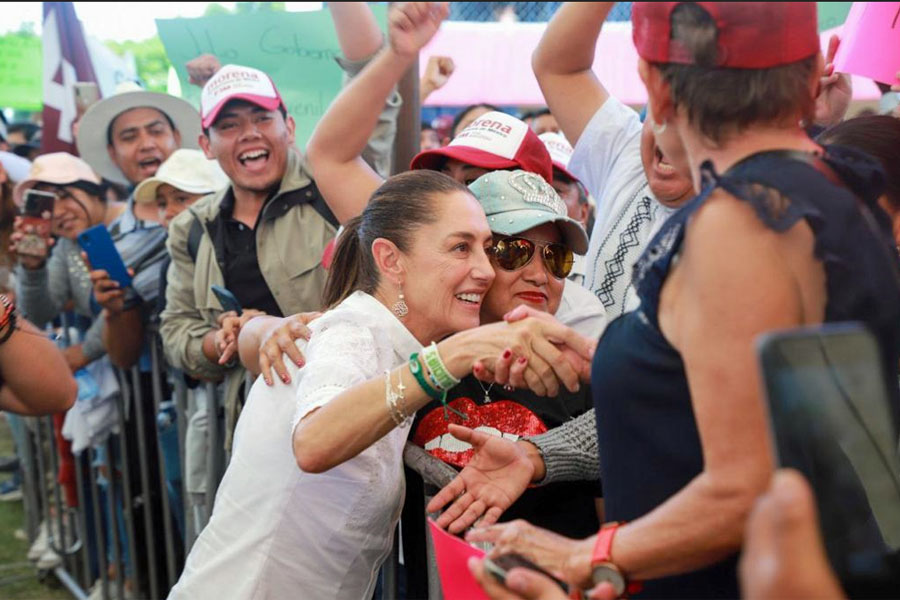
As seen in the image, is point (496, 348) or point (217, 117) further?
point (217, 117)

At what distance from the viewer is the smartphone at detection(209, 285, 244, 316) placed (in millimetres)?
3154

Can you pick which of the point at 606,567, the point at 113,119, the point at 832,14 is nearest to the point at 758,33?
the point at 606,567

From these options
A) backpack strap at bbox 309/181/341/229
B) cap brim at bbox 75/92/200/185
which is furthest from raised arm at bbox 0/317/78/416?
cap brim at bbox 75/92/200/185

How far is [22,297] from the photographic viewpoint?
17.3 ft

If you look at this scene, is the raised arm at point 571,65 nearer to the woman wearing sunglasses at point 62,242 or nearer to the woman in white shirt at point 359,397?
the woman in white shirt at point 359,397

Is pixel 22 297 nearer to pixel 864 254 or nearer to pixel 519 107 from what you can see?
pixel 864 254

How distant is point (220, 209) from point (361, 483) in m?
2.03

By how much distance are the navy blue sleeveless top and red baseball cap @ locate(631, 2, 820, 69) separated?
14 centimetres

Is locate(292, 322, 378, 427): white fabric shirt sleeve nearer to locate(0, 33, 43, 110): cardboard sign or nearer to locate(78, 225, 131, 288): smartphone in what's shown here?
locate(78, 225, 131, 288): smartphone

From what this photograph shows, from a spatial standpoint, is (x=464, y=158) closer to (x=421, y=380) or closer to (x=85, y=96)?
(x=421, y=380)

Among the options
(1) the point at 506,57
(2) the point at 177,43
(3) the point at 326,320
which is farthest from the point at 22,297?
(1) the point at 506,57

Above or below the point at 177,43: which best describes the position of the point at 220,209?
below

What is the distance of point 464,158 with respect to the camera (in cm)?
292

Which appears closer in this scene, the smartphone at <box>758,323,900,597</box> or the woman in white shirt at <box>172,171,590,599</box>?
the smartphone at <box>758,323,900,597</box>
